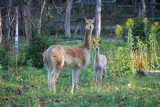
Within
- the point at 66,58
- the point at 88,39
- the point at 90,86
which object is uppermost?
the point at 88,39

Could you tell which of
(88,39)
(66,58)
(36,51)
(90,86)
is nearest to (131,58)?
(88,39)

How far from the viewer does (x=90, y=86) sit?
485 inches

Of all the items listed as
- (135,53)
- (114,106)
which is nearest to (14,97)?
(114,106)

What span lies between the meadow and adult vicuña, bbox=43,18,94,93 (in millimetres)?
371

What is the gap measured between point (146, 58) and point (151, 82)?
→ 224 cm

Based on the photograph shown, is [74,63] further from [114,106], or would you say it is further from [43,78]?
[114,106]

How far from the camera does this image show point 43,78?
45.1 feet

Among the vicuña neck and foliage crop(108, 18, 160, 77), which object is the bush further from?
the vicuña neck

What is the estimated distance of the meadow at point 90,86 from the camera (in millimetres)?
9461

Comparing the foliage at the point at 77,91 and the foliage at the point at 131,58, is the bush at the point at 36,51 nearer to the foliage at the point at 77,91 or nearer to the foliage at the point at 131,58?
the foliage at the point at 77,91

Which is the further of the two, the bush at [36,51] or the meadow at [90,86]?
the bush at [36,51]

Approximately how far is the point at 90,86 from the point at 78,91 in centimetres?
115

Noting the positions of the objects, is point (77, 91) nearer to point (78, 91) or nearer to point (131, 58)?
point (78, 91)

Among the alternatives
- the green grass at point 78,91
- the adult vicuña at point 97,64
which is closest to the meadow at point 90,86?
the green grass at point 78,91
